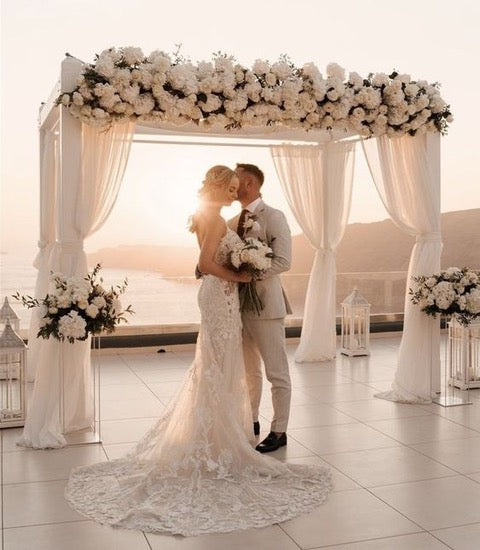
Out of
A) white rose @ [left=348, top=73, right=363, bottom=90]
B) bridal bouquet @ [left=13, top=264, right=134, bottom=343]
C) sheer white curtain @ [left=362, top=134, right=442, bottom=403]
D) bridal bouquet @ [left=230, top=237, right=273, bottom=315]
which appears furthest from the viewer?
sheer white curtain @ [left=362, top=134, right=442, bottom=403]

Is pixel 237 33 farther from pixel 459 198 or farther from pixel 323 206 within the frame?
pixel 459 198

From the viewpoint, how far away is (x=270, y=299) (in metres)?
4.69

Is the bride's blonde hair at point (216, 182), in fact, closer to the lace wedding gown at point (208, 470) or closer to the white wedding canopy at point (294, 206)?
the lace wedding gown at point (208, 470)

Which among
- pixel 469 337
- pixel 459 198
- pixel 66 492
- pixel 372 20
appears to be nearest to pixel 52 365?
pixel 66 492

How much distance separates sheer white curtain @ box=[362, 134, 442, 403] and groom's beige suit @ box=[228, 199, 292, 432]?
66.9 inches

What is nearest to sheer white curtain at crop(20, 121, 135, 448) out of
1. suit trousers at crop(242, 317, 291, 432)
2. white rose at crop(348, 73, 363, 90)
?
suit trousers at crop(242, 317, 291, 432)

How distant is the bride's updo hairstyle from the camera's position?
4336 millimetres

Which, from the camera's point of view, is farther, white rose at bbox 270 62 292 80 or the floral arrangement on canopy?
→ white rose at bbox 270 62 292 80

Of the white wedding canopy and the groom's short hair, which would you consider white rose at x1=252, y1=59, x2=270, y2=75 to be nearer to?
the white wedding canopy

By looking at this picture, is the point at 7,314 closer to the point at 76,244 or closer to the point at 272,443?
the point at 76,244

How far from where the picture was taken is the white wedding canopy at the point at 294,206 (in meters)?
5.06

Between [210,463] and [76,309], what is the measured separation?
1.47 metres

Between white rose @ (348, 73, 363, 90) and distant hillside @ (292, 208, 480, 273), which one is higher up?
white rose @ (348, 73, 363, 90)

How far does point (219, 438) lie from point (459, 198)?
13351mm
